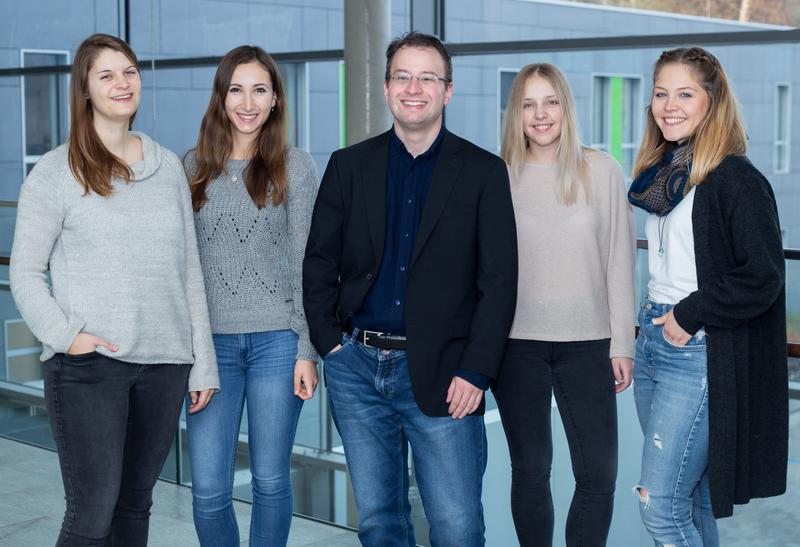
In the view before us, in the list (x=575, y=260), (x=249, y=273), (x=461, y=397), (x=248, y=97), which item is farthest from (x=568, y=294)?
(x=248, y=97)

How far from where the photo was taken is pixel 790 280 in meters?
3.25

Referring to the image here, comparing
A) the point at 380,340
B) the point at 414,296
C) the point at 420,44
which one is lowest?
the point at 380,340

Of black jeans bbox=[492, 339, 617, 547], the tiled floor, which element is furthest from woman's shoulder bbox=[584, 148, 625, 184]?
the tiled floor

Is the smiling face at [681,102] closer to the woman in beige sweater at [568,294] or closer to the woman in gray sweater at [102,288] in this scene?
the woman in beige sweater at [568,294]

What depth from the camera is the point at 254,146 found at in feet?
9.39

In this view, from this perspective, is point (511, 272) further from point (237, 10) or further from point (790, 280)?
point (237, 10)

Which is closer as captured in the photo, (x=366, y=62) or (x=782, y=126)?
(x=782, y=126)

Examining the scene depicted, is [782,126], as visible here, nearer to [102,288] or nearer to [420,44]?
[420,44]

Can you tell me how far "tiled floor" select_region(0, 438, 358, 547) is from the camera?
404cm

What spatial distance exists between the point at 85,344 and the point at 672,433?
1.39 meters

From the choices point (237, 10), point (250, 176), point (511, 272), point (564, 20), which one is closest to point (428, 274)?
point (511, 272)

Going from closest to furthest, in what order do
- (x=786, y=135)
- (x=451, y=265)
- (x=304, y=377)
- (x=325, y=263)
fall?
(x=451, y=265), (x=325, y=263), (x=304, y=377), (x=786, y=135)

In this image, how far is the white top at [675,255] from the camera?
254 centimetres

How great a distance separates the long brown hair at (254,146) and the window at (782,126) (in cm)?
177
